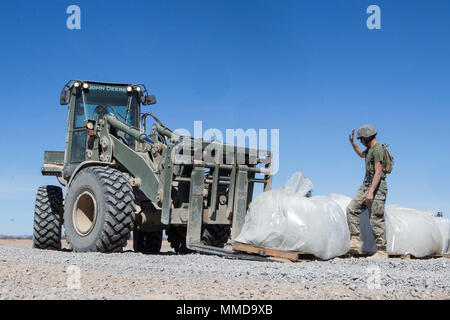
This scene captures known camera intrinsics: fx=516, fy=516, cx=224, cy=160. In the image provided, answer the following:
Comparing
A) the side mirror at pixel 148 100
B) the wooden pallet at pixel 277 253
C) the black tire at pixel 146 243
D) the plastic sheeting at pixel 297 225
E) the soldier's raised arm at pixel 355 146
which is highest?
the side mirror at pixel 148 100

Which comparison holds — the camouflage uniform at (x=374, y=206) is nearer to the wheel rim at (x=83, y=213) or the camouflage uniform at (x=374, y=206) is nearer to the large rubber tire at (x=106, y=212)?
the large rubber tire at (x=106, y=212)

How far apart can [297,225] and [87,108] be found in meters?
4.89

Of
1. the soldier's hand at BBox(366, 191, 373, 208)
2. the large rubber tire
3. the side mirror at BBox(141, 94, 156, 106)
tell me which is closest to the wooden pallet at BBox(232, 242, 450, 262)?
the soldier's hand at BBox(366, 191, 373, 208)

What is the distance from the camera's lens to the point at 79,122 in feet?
31.8

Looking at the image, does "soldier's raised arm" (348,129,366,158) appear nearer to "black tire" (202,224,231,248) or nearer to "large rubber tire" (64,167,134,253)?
"black tire" (202,224,231,248)

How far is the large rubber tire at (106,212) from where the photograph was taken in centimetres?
755

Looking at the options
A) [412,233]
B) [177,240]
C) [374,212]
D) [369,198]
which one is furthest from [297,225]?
[177,240]

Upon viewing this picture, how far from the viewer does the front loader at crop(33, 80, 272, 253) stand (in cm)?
761

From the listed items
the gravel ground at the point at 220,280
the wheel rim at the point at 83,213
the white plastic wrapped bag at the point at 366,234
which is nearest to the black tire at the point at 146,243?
the wheel rim at the point at 83,213

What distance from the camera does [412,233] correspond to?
8.20m

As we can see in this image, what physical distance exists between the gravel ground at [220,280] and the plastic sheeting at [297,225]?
0.39 meters
